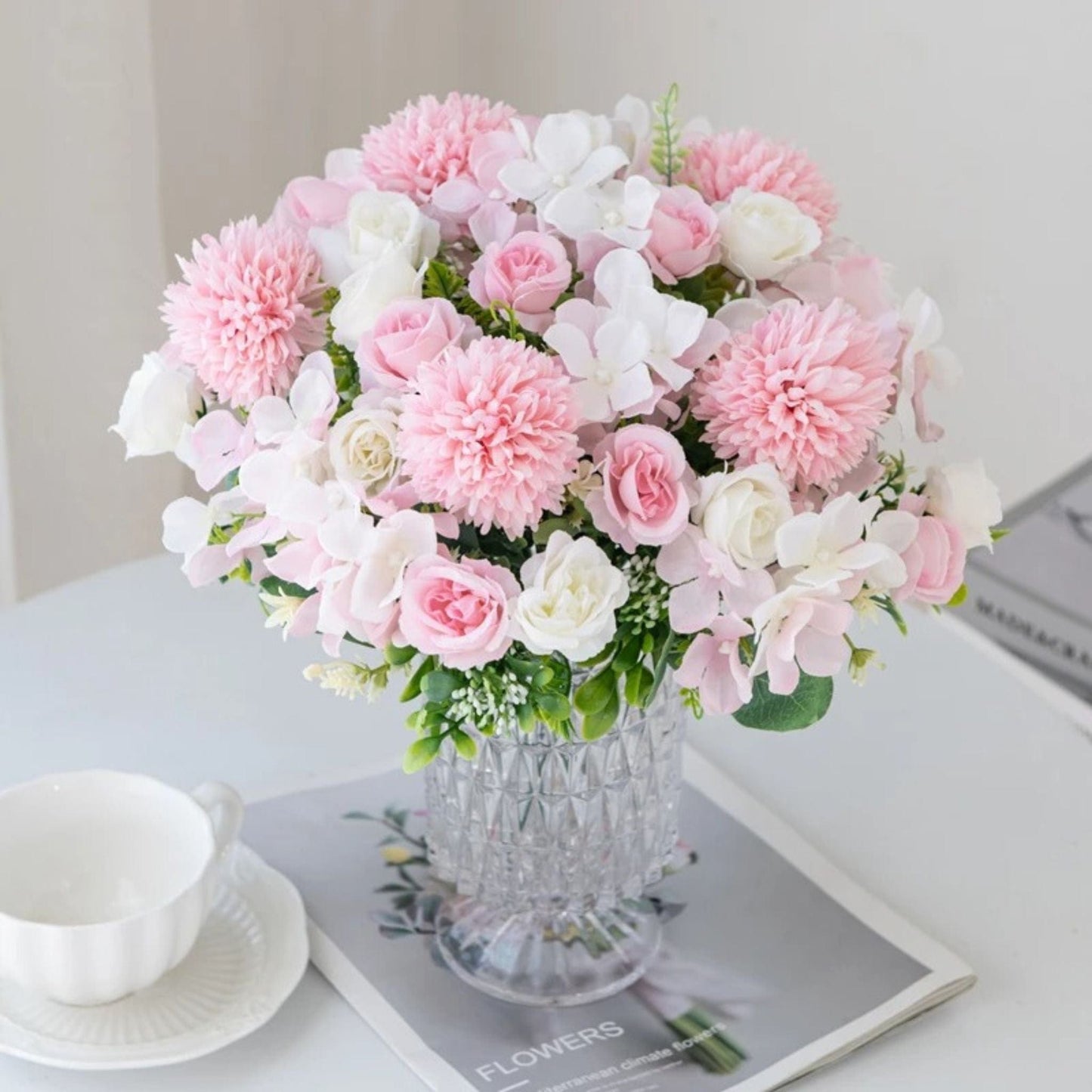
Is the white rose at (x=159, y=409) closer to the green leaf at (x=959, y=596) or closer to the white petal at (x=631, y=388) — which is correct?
the white petal at (x=631, y=388)

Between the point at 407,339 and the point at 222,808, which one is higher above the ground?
the point at 407,339

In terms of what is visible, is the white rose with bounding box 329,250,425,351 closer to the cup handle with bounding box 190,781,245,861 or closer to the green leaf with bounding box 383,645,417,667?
the green leaf with bounding box 383,645,417,667

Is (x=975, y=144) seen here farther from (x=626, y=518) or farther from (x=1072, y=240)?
(x=626, y=518)

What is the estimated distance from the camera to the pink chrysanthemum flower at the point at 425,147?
0.78m

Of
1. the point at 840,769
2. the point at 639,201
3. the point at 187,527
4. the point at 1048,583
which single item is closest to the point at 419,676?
the point at 187,527

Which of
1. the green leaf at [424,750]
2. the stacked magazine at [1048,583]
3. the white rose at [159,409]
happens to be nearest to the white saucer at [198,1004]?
the green leaf at [424,750]

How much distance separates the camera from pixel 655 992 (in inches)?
33.5

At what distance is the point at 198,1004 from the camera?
32.0 inches

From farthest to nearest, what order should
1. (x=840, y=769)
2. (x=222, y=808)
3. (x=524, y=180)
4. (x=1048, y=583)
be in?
(x=1048, y=583)
(x=840, y=769)
(x=222, y=808)
(x=524, y=180)

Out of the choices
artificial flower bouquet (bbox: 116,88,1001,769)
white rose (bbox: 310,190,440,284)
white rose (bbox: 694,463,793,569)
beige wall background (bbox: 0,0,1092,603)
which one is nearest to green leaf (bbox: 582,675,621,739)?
artificial flower bouquet (bbox: 116,88,1001,769)

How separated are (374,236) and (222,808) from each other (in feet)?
1.01

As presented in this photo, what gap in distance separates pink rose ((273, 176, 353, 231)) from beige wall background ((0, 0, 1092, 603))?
823 millimetres

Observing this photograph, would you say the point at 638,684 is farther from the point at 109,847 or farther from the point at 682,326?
the point at 109,847

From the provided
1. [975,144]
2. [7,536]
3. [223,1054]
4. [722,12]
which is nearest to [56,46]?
[7,536]
